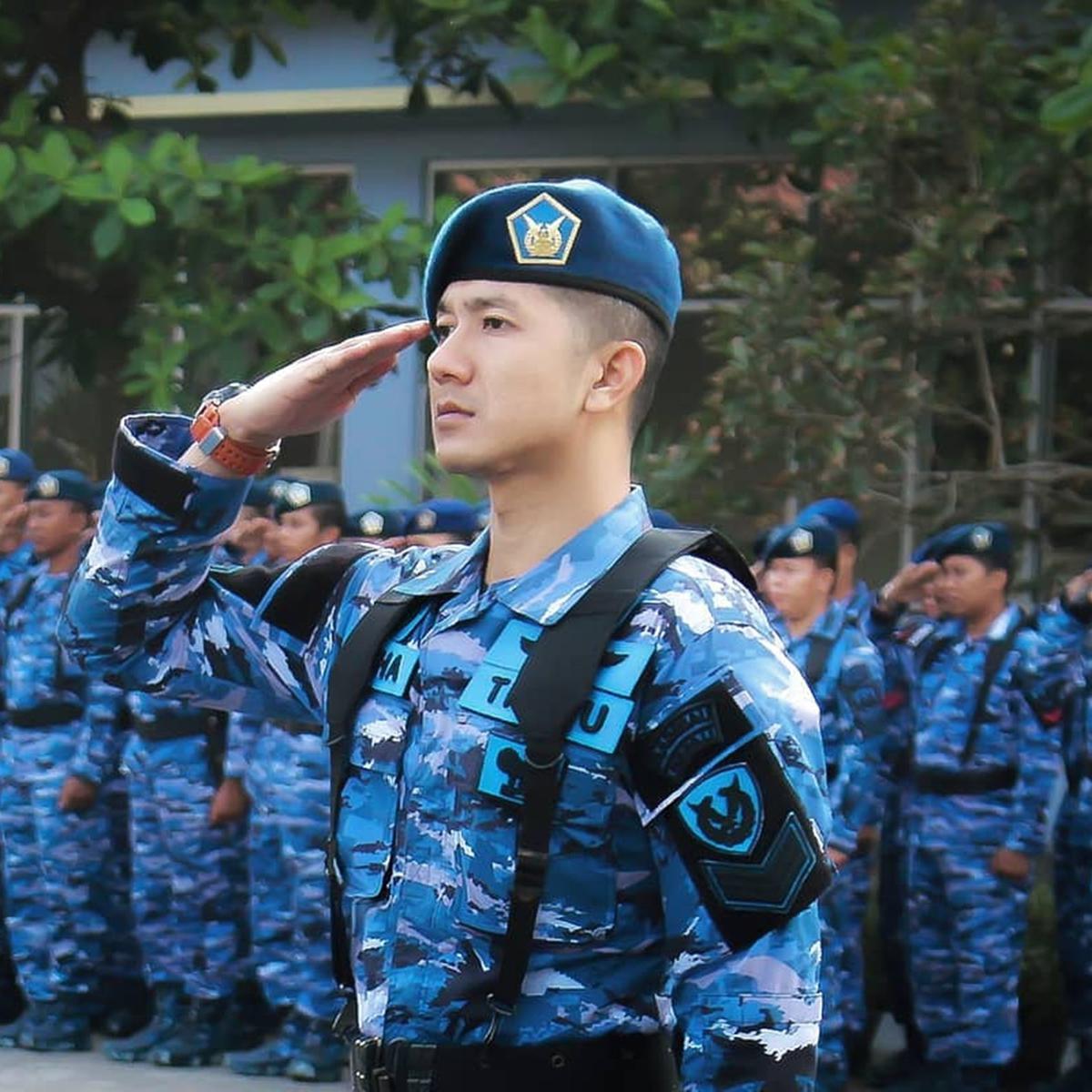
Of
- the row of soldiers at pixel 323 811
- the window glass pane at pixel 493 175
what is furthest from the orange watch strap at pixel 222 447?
the window glass pane at pixel 493 175

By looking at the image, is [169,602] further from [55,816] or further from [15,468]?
[15,468]

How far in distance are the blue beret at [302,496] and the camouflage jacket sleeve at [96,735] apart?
2.84 ft

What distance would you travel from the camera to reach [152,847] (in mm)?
7238

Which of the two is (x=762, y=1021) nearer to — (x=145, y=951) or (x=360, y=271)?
(x=145, y=951)

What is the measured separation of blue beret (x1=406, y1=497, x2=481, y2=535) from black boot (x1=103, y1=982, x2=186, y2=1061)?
1779mm

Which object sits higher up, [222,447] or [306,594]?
[222,447]

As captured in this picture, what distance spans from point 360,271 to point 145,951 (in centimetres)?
273

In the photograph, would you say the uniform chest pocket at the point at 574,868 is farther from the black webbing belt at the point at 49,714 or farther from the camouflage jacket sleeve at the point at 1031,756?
the black webbing belt at the point at 49,714

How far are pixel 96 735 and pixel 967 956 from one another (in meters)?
3.02

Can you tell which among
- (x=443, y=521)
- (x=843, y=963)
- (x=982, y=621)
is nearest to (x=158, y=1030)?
(x=443, y=521)

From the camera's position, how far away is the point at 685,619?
2.08 meters

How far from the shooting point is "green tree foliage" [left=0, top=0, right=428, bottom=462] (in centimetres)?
809

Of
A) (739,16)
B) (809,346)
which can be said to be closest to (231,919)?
(809,346)

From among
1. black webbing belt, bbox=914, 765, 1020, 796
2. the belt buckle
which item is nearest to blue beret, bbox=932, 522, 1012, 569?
black webbing belt, bbox=914, 765, 1020, 796
